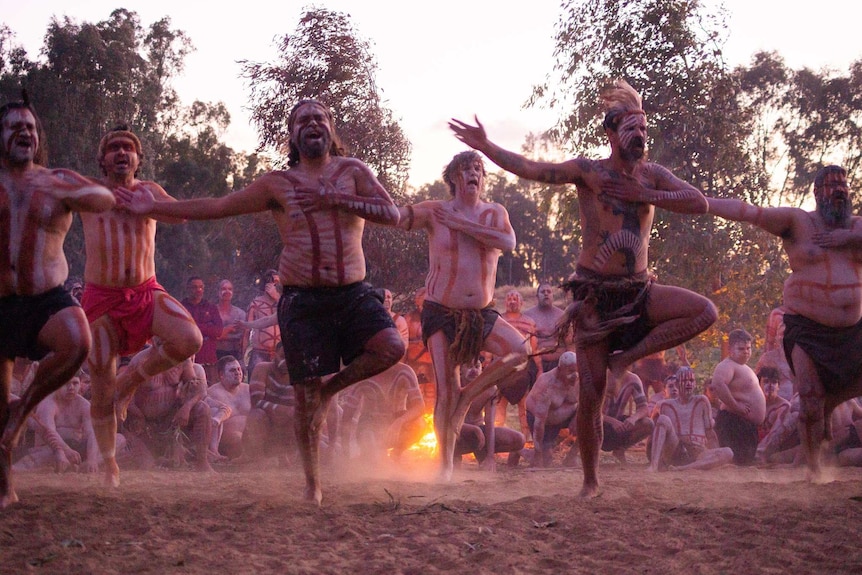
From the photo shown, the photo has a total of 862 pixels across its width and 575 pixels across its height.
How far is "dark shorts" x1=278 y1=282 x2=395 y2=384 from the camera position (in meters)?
6.14

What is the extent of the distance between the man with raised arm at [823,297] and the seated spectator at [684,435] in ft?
7.02

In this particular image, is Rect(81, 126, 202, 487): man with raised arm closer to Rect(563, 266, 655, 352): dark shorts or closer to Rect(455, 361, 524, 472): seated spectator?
Rect(563, 266, 655, 352): dark shorts

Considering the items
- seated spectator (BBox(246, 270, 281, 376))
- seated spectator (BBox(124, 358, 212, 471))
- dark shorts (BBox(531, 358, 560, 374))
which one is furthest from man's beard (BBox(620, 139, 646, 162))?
seated spectator (BBox(246, 270, 281, 376))

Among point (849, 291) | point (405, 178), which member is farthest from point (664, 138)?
point (849, 291)

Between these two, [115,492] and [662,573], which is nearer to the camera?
[662,573]

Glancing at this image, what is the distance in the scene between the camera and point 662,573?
4.38m

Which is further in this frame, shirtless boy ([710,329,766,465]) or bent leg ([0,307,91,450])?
shirtless boy ([710,329,766,465])

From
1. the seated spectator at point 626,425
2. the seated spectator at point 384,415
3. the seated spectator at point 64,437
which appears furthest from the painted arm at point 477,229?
the seated spectator at point 64,437

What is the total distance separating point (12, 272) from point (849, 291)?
222 inches

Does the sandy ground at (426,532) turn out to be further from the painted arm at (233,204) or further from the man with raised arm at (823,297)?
the painted arm at (233,204)

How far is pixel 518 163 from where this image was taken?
248 inches

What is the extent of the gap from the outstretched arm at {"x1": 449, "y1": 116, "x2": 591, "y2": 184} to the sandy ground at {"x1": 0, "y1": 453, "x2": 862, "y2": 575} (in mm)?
1980

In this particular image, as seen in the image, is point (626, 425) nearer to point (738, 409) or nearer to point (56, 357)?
point (738, 409)

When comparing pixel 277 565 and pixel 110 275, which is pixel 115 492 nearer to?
pixel 110 275
